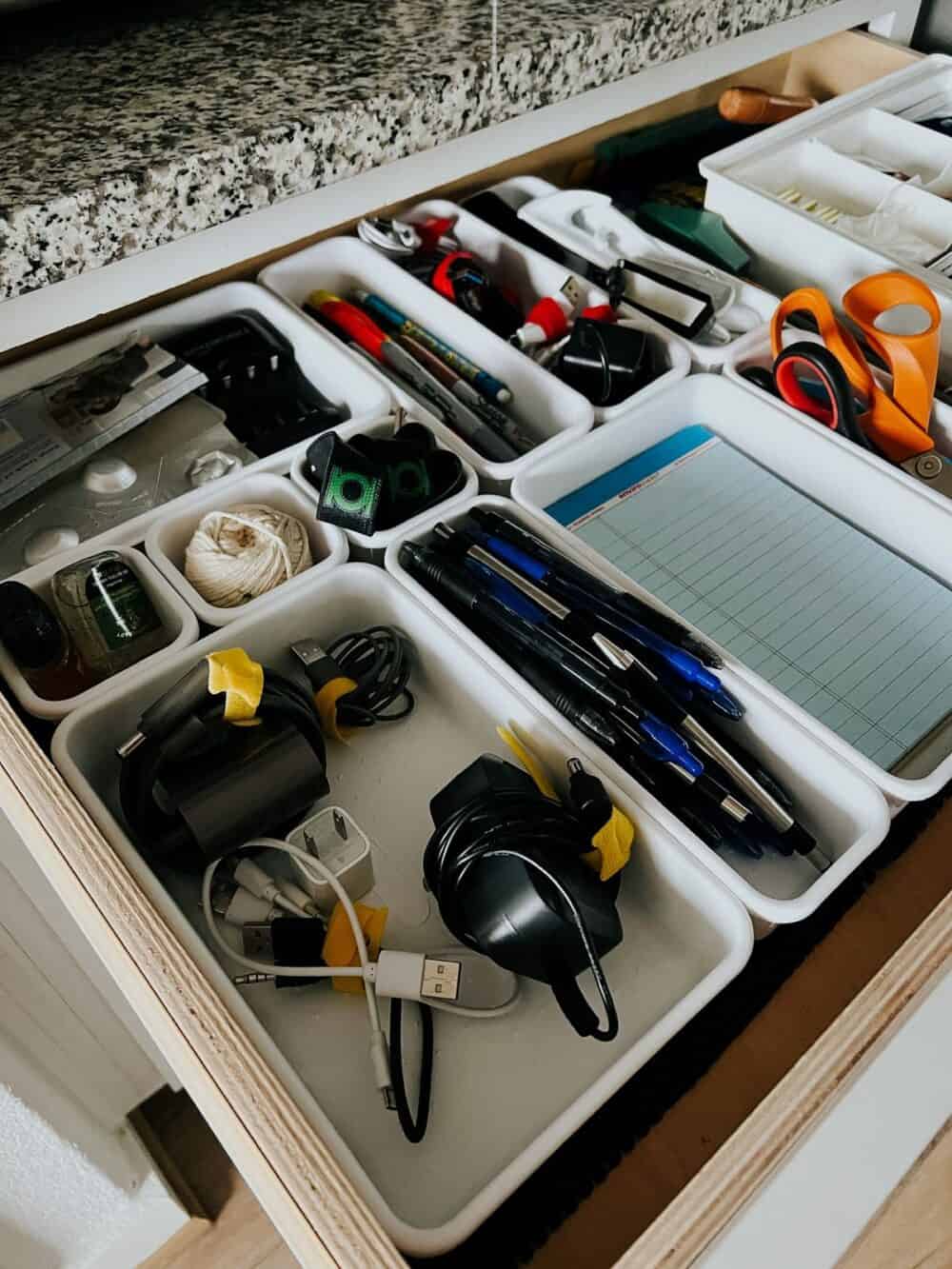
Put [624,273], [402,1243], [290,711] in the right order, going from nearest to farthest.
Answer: [402,1243] → [290,711] → [624,273]

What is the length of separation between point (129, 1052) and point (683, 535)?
719 millimetres

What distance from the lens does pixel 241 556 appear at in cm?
60

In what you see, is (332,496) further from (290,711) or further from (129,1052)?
(129,1052)

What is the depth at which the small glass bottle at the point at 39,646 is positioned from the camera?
538mm

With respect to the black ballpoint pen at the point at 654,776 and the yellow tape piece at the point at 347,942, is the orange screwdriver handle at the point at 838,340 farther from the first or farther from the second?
the yellow tape piece at the point at 347,942

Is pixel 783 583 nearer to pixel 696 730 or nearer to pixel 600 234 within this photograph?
pixel 696 730

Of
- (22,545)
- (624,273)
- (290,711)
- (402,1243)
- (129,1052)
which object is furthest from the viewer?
(129,1052)

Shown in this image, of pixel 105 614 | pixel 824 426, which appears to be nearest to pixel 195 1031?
pixel 105 614

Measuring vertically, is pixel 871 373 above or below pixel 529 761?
above

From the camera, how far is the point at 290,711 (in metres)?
0.52

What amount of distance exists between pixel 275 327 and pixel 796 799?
0.52 meters

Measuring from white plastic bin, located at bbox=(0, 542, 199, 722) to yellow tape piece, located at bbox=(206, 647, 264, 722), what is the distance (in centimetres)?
7

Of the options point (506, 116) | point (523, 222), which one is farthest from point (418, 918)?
point (523, 222)

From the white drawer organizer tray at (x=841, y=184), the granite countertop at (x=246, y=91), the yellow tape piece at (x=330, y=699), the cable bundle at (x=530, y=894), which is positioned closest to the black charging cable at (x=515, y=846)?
the cable bundle at (x=530, y=894)
